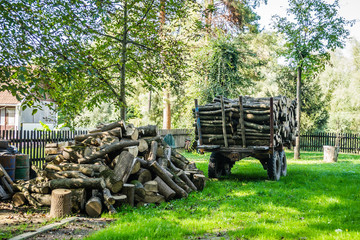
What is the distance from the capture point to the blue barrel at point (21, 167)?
8336 mm

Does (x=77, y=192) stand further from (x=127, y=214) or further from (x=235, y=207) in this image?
(x=235, y=207)

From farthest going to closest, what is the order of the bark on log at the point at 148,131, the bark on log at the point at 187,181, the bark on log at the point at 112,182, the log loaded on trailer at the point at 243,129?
the log loaded on trailer at the point at 243,129
the bark on log at the point at 148,131
the bark on log at the point at 187,181
the bark on log at the point at 112,182

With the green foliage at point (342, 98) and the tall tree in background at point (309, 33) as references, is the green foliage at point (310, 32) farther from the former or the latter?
the green foliage at point (342, 98)

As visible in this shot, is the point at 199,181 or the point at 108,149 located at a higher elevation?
the point at 108,149

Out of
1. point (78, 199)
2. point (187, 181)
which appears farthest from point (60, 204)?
point (187, 181)

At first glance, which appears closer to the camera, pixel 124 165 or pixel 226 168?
pixel 124 165

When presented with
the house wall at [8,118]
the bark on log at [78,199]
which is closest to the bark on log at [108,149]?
the bark on log at [78,199]

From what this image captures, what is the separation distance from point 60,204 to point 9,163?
283cm

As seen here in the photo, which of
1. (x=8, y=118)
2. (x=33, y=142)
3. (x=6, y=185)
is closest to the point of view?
(x=6, y=185)

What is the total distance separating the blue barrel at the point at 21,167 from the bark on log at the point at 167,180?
10.3ft

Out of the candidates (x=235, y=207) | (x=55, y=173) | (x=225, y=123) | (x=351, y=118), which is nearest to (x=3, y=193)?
(x=55, y=173)

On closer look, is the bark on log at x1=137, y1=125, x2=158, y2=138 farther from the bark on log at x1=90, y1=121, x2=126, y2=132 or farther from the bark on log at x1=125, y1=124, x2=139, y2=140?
the bark on log at x1=90, y1=121, x2=126, y2=132

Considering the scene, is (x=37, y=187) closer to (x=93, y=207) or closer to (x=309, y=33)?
(x=93, y=207)

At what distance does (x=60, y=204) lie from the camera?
19.5 feet
